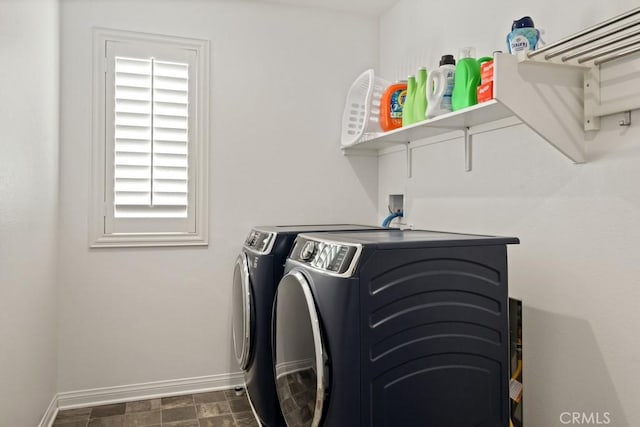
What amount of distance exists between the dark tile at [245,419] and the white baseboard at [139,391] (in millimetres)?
368

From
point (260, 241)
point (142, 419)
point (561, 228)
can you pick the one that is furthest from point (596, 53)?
point (142, 419)

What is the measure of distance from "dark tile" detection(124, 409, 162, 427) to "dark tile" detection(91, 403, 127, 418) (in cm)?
9

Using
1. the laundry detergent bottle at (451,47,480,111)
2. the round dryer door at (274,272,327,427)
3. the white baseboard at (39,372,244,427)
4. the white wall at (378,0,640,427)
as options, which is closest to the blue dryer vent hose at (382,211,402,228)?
the white wall at (378,0,640,427)

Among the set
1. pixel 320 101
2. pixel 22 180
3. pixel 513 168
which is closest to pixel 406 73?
pixel 320 101

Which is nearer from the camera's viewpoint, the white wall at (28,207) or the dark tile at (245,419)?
the white wall at (28,207)

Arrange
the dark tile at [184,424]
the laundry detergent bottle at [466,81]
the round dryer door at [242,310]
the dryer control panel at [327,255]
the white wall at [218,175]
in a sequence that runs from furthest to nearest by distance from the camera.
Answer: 1. the white wall at [218,175]
2. the dark tile at [184,424]
3. the round dryer door at [242,310]
4. the laundry detergent bottle at [466,81]
5. the dryer control panel at [327,255]

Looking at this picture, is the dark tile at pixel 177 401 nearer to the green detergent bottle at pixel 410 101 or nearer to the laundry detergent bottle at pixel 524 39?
the green detergent bottle at pixel 410 101

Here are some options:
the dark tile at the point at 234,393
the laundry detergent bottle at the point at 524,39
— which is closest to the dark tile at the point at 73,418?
the dark tile at the point at 234,393

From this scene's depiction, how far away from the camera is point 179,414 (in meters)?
2.50

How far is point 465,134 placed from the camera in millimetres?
2180

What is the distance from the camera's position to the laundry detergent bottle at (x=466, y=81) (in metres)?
1.77

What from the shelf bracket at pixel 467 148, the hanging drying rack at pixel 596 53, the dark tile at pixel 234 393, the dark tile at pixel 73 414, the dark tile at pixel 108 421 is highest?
the hanging drying rack at pixel 596 53

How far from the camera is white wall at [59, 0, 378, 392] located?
8.46 ft

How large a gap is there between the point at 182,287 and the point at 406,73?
187 cm
